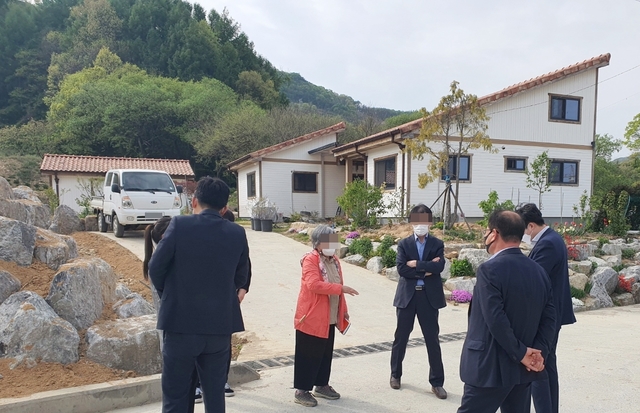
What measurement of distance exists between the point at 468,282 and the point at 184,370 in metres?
7.60

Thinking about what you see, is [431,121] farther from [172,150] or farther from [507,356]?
[172,150]

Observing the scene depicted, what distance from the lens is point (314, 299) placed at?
161 inches

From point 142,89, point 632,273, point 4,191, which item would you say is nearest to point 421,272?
point 4,191

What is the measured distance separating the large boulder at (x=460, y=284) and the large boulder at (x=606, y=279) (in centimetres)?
280

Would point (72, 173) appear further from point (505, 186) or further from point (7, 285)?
point (7, 285)

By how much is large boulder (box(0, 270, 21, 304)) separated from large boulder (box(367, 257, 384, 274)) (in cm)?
774

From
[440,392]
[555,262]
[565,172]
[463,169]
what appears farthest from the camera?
[565,172]

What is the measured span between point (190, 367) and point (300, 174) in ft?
65.0

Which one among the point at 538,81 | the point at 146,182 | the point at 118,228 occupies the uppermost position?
the point at 538,81

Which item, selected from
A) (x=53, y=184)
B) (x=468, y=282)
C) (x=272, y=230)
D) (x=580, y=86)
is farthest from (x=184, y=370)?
(x=53, y=184)

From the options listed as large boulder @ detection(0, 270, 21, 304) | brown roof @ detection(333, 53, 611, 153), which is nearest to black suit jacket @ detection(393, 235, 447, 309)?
large boulder @ detection(0, 270, 21, 304)

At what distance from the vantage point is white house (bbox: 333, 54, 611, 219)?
17.9 m

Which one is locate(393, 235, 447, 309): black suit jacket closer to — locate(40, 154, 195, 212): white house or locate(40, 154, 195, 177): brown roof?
locate(40, 154, 195, 212): white house

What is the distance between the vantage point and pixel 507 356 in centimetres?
260
